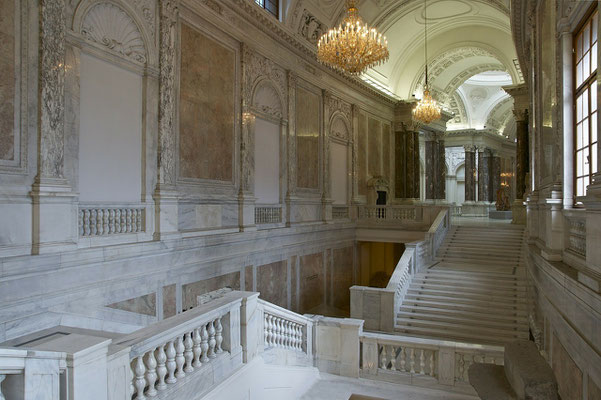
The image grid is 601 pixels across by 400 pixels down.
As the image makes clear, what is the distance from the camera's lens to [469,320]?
10883mm

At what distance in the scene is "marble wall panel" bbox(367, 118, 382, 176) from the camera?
66.0ft

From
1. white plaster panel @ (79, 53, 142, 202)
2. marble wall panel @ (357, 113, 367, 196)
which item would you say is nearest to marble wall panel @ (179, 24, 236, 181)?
white plaster panel @ (79, 53, 142, 202)

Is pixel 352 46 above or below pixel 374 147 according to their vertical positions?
above

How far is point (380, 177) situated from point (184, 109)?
41.3 ft

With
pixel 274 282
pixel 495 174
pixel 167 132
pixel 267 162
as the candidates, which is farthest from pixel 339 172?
pixel 495 174

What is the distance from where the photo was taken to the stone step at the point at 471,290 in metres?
11.8

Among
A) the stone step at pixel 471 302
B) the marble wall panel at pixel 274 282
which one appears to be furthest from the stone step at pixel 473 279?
the marble wall panel at pixel 274 282

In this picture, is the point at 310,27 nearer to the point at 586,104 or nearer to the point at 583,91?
the point at 583,91

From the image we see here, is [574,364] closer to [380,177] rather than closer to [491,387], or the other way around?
[491,387]

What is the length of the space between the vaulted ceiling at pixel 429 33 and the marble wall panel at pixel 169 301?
9560 millimetres

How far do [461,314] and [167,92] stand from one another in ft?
29.9

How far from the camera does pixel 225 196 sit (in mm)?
10883

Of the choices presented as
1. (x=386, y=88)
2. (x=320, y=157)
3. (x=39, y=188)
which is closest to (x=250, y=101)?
(x=320, y=157)

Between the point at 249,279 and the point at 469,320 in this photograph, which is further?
the point at 249,279
